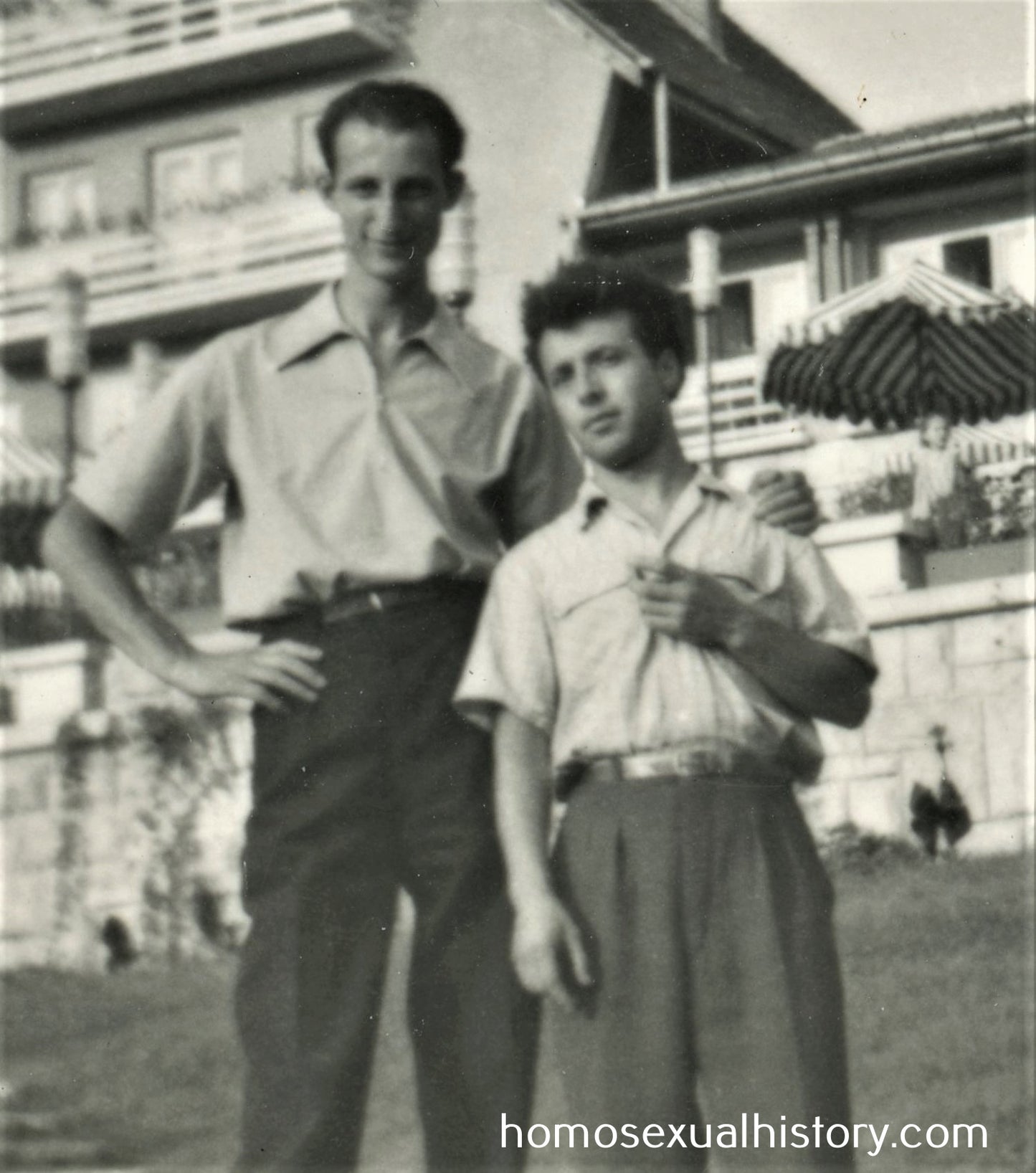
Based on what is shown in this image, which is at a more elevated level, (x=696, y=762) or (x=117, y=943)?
(x=696, y=762)

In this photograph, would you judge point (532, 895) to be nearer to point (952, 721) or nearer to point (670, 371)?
point (670, 371)

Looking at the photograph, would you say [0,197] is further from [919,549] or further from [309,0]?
[919,549]

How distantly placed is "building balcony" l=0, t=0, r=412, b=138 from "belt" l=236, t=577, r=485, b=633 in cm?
608

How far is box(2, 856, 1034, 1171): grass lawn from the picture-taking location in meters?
3.81

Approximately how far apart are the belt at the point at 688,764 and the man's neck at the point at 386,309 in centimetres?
67

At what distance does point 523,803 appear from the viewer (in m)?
2.39

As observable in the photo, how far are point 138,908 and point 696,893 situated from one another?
13.5 ft

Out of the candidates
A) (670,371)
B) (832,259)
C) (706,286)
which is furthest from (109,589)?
(832,259)

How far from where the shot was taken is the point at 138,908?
20.3ft

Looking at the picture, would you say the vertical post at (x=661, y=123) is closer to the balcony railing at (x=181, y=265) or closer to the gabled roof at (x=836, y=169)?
the gabled roof at (x=836, y=169)

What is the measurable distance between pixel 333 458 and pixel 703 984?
2.60 ft

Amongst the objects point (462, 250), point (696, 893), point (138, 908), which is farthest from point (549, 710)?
point (138, 908)

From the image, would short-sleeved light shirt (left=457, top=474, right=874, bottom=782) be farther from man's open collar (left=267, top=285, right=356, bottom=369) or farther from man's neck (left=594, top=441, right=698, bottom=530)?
man's open collar (left=267, top=285, right=356, bottom=369)

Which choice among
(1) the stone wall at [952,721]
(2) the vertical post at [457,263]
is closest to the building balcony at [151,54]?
(1) the stone wall at [952,721]
